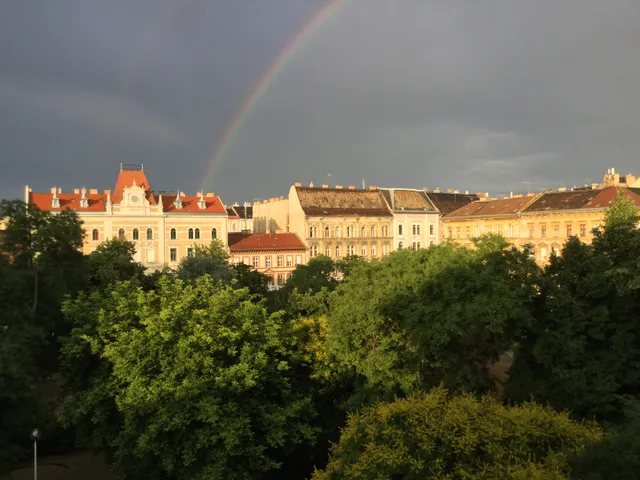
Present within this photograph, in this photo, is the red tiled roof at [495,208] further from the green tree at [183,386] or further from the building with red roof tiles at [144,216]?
the green tree at [183,386]

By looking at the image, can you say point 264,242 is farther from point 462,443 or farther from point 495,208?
point 462,443

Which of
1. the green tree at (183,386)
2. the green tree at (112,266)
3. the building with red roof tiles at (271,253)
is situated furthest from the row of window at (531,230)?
the green tree at (183,386)

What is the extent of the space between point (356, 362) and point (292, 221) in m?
48.9

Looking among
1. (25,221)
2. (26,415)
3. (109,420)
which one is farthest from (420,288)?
(25,221)

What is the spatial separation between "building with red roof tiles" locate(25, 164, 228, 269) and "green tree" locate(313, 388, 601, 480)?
48948 mm

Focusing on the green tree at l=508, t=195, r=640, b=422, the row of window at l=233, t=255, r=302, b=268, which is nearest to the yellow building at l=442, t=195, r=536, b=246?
the row of window at l=233, t=255, r=302, b=268

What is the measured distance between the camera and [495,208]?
6625 cm

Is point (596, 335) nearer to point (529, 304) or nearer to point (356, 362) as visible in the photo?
point (529, 304)

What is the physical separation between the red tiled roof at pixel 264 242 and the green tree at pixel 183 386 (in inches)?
1604

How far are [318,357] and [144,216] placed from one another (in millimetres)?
42530

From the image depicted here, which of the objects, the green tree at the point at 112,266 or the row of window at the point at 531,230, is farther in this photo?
the row of window at the point at 531,230

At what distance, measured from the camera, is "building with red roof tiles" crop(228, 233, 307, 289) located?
6131cm

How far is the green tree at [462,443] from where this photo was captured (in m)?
11.7

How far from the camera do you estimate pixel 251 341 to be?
19359mm
